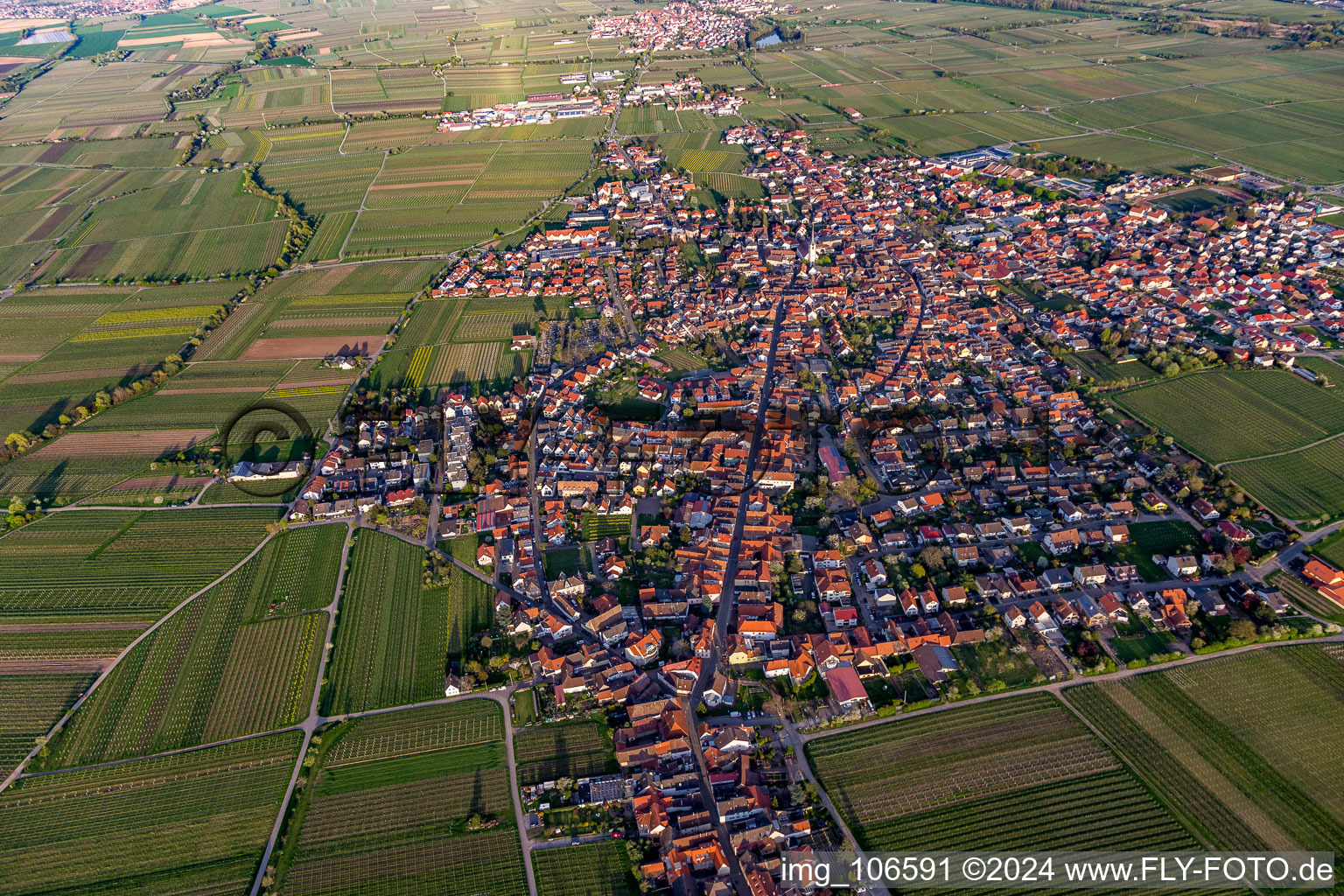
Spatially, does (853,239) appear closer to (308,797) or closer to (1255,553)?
(1255,553)

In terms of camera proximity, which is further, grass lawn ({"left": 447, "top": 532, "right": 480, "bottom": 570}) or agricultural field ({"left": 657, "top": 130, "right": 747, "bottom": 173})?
agricultural field ({"left": 657, "top": 130, "right": 747, "bottom": 173})

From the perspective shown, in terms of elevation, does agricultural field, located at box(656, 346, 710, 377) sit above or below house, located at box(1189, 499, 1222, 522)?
above

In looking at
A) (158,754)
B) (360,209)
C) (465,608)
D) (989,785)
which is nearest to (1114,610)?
(989,785)

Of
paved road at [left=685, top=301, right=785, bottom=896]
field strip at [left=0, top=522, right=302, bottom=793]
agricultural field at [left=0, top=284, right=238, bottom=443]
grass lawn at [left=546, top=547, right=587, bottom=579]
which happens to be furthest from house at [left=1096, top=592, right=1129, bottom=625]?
agricultural field at [left=0, top=284, right=238, bottom=443]

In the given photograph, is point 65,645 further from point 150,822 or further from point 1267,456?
point 1267,456

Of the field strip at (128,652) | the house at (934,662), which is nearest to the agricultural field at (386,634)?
the field strip at (128,652)

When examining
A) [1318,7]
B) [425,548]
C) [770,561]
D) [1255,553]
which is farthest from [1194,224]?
[1318,7]

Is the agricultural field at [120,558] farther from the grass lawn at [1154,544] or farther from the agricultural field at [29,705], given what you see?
the grass lawn at [1154,544]

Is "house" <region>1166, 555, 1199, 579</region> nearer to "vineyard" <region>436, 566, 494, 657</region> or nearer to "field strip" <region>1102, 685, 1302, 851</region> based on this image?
"field strip" <region>1102, 685, 1302, 851</region>
